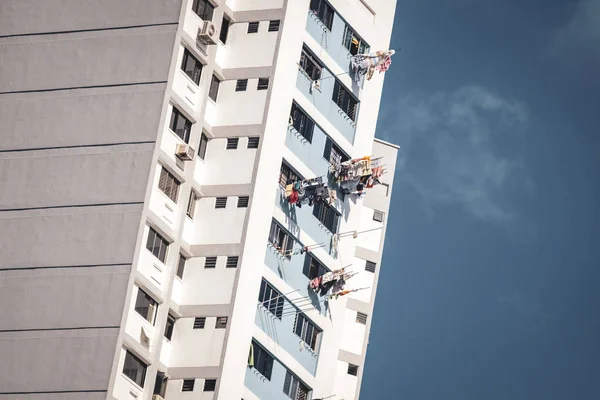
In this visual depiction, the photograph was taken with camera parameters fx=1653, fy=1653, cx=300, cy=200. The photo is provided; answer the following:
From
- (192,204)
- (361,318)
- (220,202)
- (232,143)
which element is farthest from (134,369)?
(361,318)

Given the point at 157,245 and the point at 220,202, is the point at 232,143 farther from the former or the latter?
the point at 157,245

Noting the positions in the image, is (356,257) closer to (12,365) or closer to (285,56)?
(285,56)

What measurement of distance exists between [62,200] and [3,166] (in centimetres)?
350

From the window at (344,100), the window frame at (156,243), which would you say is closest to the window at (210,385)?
the window frame at (156,243)

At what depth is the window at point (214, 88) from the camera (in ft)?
227

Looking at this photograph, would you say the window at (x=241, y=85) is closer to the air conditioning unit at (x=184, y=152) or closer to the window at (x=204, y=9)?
the window at (x=204, y=9)

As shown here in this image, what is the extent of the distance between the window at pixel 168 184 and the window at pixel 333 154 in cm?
806

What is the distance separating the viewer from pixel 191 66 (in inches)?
2660

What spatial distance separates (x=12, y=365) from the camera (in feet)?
209

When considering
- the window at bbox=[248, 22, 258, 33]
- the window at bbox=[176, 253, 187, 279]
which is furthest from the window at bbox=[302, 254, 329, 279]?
the window at bbox=[248, 22, 258, 33]

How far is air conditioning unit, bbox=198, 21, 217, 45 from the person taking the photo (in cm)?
6712

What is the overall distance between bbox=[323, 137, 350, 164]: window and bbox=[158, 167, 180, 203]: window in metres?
8.06

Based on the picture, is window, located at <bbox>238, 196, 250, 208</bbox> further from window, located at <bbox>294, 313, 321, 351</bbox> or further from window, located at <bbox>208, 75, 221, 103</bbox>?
window, located at <bbox>294, 313, 321, 351</bbox>

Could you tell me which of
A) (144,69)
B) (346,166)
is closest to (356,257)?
(346,166)
